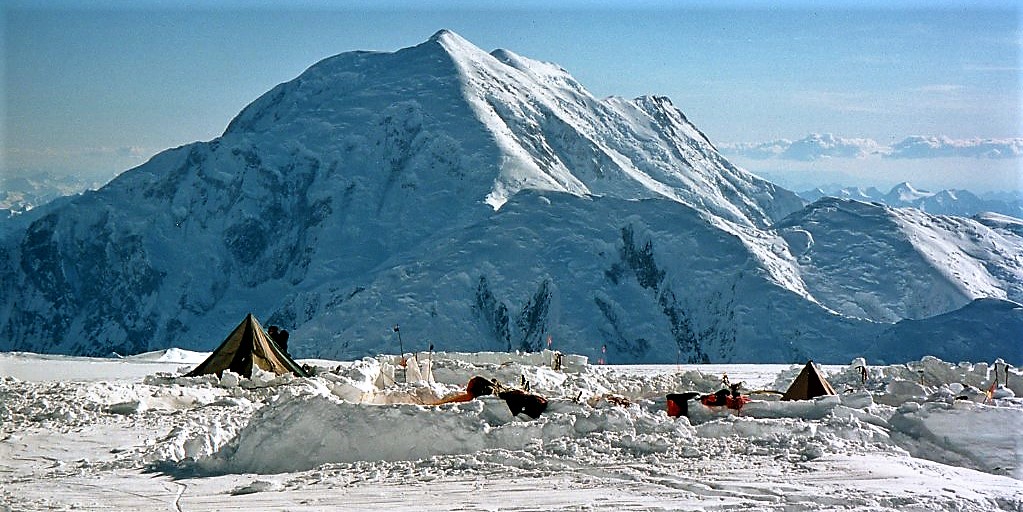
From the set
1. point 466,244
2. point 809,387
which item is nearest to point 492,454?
point 809,387

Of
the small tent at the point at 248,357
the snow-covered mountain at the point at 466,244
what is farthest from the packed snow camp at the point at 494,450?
the snow-covered mountain at the point at 466,244

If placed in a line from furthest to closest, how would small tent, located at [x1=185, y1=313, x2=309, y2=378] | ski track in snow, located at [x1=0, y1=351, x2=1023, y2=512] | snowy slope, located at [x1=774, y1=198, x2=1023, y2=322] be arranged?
snowy slope, located at [x1=774, y1=198, x2=1023, y2=322]
small tent, located at [x1=185, y1=313, x2=309, y2=378]
ski track in snow, located at [x1=0, y1=351, x2=1023, y2=512]

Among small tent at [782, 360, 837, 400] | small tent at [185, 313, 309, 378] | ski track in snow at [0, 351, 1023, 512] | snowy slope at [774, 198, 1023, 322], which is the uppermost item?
snowy slope at [774, 198, 1023, 322]

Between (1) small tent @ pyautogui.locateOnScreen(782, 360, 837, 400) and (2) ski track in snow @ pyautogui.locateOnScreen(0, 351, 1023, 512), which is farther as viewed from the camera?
(1) small tent @ pyautogui.locateOnScreen(782, 360, 837, 400)

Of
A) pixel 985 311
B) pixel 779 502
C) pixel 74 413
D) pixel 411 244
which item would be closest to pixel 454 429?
pixel 779 502

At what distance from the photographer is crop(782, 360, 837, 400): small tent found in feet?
66.3

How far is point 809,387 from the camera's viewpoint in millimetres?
20375

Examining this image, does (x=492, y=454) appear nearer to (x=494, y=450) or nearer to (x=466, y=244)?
(x=494, y=450)

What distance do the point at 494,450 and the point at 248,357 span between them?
1031 cm

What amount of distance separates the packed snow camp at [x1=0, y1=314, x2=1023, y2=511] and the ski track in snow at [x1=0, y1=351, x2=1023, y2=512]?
0.03 metres

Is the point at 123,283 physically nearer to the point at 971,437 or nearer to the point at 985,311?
the point at 985,311

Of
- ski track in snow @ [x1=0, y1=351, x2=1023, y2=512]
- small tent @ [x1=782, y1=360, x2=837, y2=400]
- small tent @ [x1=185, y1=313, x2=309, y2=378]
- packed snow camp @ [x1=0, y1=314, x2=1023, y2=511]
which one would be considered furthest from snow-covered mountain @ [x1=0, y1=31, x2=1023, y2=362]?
ski track in snow @ [x1=0, y1=351, x2=1023, y2=512]

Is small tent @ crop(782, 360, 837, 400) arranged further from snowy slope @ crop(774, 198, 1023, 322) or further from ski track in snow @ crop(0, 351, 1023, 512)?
snowy slope @ crop(774, 198, 1023, 322)

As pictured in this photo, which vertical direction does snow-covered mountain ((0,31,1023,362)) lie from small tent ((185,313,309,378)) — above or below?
above
